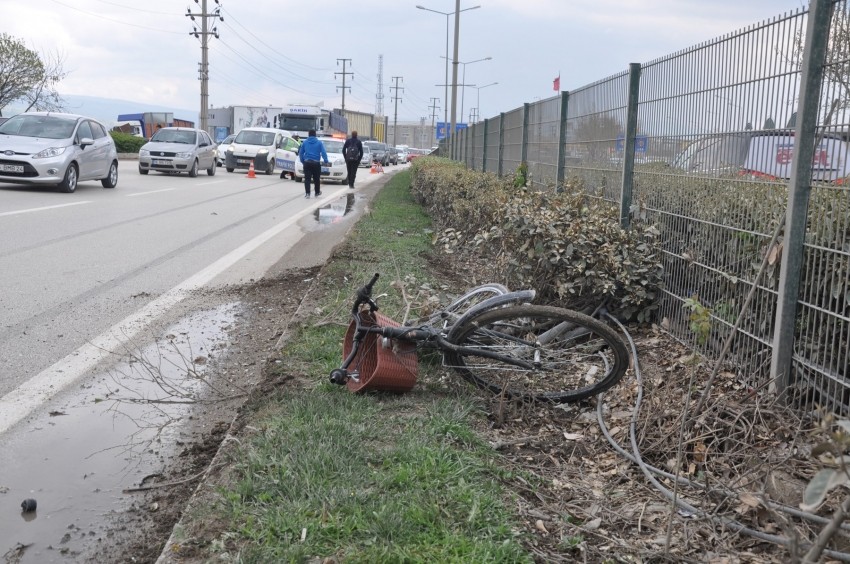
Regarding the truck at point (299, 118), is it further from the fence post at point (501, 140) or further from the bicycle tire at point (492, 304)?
the bicycle tire at point (492, 304)

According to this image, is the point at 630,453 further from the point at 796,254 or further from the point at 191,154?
the point at 191,154

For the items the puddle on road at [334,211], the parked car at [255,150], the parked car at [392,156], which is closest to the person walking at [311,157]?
the puddle on road at [334,211]

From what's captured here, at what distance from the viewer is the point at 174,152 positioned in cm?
2667

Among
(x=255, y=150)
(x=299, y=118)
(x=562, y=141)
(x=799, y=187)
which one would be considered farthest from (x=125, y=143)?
(x=799, y=187)

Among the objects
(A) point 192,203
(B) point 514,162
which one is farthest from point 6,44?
(B) point 514,162

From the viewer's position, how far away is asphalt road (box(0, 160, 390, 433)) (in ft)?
18.4

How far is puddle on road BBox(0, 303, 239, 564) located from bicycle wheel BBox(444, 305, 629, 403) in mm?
1608

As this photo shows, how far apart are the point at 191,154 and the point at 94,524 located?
24.7 metres

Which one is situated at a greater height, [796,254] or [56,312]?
[796,254]

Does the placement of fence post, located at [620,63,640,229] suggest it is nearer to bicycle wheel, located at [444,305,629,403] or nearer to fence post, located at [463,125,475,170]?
bicycle wheel, located at [444,305,629,403]

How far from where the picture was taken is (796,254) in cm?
402

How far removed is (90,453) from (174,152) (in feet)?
78.5

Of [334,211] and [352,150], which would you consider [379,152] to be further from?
[334,211]

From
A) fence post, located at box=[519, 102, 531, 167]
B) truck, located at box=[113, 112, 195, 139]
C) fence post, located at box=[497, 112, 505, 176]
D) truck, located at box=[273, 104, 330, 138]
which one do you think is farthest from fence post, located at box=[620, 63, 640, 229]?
truck, located at box=[113, 112, 195, 139]
